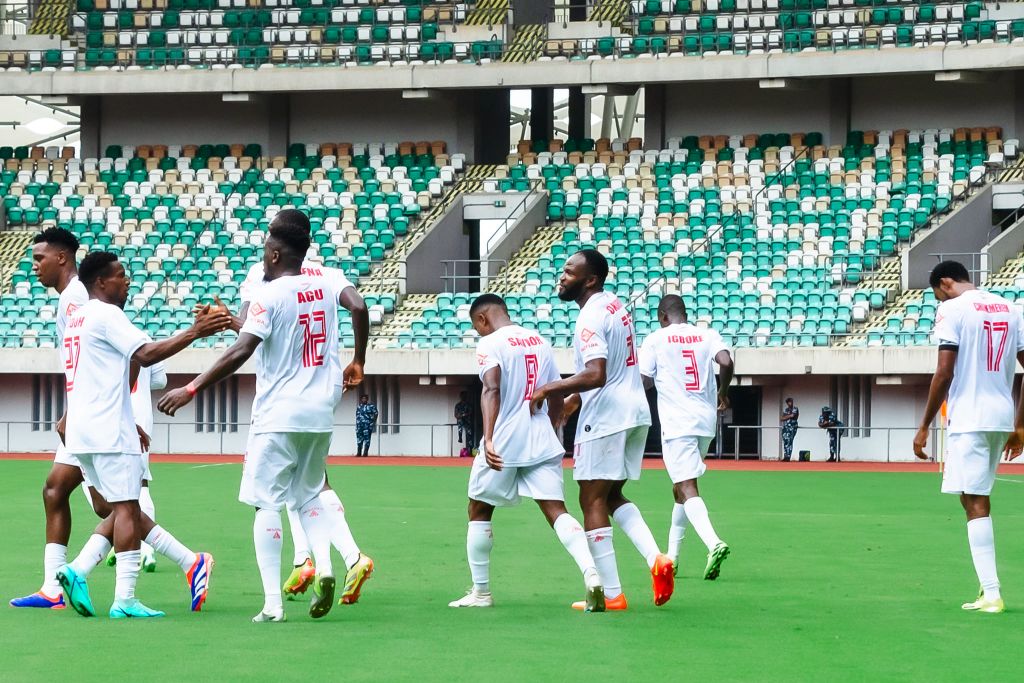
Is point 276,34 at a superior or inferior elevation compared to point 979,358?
superior

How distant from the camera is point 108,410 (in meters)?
9.37

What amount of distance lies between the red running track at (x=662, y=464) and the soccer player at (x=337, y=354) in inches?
751

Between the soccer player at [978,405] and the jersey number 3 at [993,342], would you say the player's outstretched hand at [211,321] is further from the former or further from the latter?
the jersey number 3 at [993,342]

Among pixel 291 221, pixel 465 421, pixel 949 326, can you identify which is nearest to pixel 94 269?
pixel 291 221

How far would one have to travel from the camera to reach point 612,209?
39031 millimetres

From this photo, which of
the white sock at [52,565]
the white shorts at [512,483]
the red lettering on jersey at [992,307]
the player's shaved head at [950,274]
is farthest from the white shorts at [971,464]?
the white sock at [52,565]

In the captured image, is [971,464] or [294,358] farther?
[971,464]

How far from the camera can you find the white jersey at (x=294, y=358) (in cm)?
926

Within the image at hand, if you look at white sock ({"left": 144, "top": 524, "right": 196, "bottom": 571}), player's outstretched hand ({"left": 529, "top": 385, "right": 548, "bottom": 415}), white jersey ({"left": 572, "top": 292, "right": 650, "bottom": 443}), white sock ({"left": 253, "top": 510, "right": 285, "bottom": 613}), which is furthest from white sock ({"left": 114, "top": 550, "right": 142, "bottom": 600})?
white jersey ({"left": 572, "top": 292, "right": 650, "bottom": 443})

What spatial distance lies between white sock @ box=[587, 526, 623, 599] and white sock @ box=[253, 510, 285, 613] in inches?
73.6

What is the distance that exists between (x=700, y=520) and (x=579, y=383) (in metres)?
2.85

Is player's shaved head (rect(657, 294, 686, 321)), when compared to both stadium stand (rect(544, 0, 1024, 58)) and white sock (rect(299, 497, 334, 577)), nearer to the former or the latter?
white sock (rect(299, 497, 334, 577))

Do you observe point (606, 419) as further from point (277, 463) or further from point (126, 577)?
point (126, 577)

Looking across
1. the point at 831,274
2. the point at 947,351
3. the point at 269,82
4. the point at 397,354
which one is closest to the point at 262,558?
the point at 947,351
